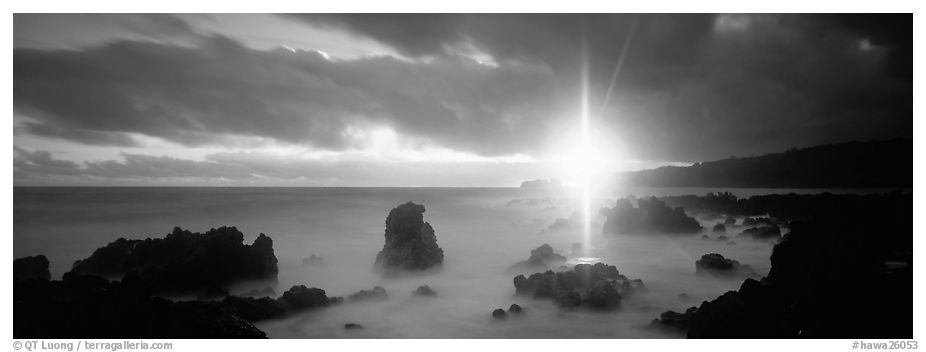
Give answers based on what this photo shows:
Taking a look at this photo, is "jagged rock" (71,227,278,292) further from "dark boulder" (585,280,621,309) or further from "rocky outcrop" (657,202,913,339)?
"rocky outcrop" (657,202,913,339)

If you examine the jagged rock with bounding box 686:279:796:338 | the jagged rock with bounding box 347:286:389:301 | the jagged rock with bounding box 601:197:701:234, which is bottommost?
the jagged rock with bounding box 347:286:389:301

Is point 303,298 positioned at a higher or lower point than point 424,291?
higher

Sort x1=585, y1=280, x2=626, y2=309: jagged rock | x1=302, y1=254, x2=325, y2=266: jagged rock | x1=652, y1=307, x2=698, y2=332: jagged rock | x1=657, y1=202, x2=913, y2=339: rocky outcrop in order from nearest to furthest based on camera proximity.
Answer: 1. x1=657, y1=202, x2=913, y2=339: rocky outcrop
2. x1=652, y1=307, x2=698, y2=332: jagged rock
3. x1=585, y1=280, x2=626, y2=309: jagged rock
4. x1=302, y1=254, x2=325, y2=266: jagged rock

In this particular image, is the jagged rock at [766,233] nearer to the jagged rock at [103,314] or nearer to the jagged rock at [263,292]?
the jagged rock at [263,292]

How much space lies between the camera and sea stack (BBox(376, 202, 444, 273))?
31.2ft

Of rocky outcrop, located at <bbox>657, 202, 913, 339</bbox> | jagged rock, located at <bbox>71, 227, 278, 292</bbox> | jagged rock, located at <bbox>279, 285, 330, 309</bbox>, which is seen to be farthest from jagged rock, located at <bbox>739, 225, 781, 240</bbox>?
jagged rock, located at <bbox>71, 227, 278, 292</bbox>

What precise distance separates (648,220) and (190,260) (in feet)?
46.5

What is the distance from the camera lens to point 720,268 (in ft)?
28.9

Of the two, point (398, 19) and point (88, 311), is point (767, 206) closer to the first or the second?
point (398, 19)

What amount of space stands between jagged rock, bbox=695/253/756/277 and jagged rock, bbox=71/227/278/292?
9.71 metres

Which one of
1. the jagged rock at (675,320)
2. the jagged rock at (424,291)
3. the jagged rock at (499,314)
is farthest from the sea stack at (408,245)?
the jagged rock at (675,320)

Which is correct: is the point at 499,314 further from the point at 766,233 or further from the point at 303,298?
the point at 766,233

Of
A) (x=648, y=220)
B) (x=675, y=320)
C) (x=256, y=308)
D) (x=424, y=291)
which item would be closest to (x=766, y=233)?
(x=648, y=220)
